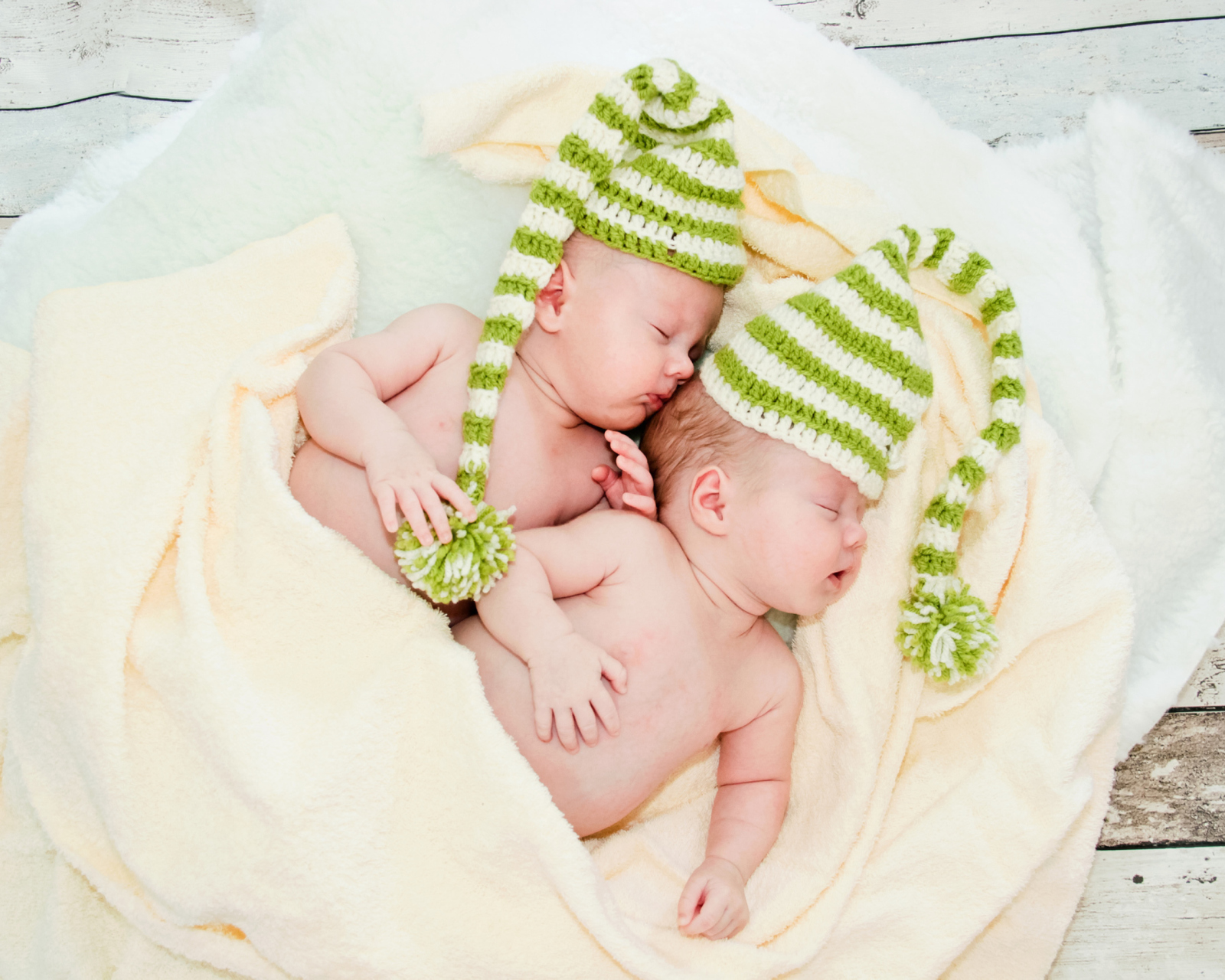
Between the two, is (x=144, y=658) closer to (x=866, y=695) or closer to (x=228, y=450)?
(x=228, y=450)

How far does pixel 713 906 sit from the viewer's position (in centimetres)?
139

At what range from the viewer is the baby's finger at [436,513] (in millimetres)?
1288

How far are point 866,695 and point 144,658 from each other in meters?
1.09

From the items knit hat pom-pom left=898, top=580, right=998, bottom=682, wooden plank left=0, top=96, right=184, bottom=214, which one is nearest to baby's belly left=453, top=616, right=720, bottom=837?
knit hat pom-pom left=898, top=580, right=998, bottom=682

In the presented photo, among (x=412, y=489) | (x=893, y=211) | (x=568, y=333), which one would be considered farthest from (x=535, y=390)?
(x=893, y=211)

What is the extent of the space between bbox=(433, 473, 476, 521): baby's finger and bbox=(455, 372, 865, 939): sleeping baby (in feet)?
0.38

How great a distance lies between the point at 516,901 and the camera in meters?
1.34

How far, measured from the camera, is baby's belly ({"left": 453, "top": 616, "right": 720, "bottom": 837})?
1.38 m

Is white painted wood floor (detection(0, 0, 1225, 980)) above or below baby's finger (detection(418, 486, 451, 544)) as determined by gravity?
above

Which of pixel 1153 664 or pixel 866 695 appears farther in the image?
pixel 1153 664

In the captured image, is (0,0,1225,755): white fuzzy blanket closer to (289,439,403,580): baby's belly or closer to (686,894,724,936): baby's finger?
(289,439,403,580): baby's belly

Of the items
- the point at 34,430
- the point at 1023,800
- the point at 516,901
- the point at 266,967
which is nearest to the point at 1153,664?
the point at 1023,800

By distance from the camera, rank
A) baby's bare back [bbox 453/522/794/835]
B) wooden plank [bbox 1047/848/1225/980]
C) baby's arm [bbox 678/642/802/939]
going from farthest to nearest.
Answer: wooden plank [bbox 1047/848/1225/980]
baby's arm [bbox 678/642/802/939]
baby's bare back [bbox 453/522/794/835]

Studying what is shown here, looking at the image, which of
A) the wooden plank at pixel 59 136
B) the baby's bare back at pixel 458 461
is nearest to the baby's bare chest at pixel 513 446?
the baby's bare back at pixel 458 461
